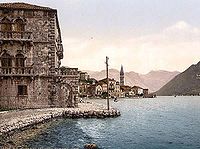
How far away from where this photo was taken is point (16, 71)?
4075cm

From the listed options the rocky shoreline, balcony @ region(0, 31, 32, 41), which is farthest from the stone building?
the rocky shoreline

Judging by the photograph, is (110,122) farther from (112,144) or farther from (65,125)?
(112,144)

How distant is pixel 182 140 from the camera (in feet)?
89.5

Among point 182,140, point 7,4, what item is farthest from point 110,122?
point 7,4

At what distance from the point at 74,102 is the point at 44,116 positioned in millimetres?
11148

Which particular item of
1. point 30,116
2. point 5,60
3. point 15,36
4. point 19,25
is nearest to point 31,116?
point 30,116

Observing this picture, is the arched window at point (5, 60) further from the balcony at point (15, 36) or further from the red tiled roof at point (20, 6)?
the red tiled roof at point (20, 6)

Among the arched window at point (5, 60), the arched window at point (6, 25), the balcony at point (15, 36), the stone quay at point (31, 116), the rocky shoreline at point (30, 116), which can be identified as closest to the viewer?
the rocky shoreline at point (30, 116)

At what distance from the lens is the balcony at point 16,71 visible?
1587 inches

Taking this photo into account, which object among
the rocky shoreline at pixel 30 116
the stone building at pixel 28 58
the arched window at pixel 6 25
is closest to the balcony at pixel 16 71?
the stone building at pixel 28 58

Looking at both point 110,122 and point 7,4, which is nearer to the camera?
point 110,122

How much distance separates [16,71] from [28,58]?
2117mm

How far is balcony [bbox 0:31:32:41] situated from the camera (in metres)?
40.2

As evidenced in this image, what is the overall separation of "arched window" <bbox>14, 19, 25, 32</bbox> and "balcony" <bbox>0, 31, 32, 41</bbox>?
2.00 ft
